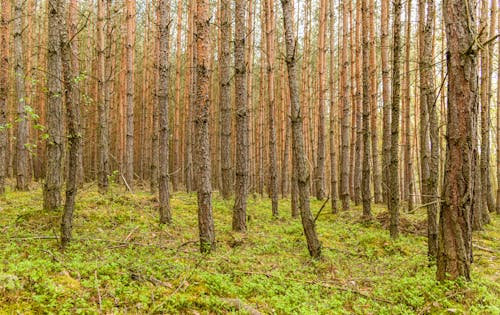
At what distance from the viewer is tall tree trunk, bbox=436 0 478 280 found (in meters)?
3.95

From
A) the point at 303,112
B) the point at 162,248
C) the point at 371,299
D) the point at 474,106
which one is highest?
the point at 303,112

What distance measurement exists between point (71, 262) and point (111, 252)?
0.86 metres

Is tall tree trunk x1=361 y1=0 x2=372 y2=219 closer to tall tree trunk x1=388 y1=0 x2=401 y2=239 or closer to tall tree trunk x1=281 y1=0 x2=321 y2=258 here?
tall tree trunk x1=388 y1=0 x2=401 y2=239

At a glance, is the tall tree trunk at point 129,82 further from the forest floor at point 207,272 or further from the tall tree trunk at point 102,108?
the forest floor at point 207,272

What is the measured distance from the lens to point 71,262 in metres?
4.16

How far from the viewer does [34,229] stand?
5578mm

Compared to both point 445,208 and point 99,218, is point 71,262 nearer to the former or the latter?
point 99,218

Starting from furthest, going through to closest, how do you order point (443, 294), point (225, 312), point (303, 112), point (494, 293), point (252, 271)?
point (303, 112), point (252, 271), point (494, 293), point (443, 294), point (225, 312)

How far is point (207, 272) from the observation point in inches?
176

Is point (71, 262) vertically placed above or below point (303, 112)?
below

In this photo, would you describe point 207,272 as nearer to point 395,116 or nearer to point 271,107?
point 395,116

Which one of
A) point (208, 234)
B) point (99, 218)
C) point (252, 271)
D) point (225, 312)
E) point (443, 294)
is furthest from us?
point (99, 218)

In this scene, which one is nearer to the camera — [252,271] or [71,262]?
[71,262]

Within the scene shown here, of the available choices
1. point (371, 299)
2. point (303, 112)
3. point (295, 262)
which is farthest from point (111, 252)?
point (303, 112)
